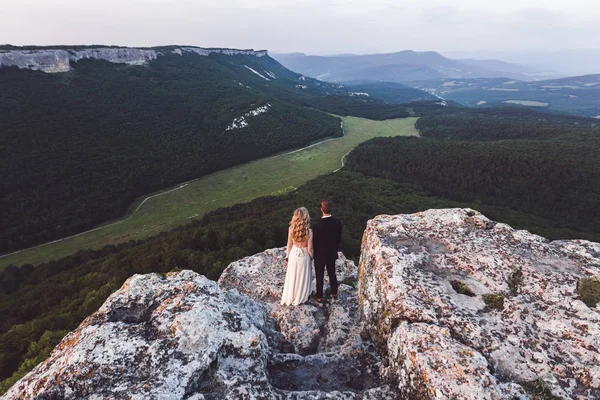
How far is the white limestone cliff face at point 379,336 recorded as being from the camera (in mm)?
5988

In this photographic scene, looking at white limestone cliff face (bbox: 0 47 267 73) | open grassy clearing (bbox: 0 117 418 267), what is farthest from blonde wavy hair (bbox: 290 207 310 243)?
white limestone cliff face (bbox: 0 47 267 73)

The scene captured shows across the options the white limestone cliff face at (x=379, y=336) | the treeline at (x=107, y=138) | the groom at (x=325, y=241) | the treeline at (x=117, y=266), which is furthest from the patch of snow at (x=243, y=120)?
the white limestone cliff face at (x=379, y=336)

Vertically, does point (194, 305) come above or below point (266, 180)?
above

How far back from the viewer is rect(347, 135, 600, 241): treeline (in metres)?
69.3

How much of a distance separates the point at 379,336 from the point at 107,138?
3913 inches

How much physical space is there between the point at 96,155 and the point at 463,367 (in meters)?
92.0

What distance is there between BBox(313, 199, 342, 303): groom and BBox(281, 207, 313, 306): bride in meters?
0.35

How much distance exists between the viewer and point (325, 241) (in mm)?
10344

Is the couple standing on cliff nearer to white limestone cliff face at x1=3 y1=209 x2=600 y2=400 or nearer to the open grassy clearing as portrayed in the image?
white limestone cliff face at x1=3 y1=209 x2=600 y2=400

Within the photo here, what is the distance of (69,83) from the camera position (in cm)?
10825

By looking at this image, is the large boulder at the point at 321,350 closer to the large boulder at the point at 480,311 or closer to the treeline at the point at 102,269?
the large boulder at the point at 480,311

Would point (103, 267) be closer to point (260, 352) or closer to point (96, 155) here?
point (260, 352)

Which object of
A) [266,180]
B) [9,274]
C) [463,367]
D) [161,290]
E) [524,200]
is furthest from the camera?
[266,180]

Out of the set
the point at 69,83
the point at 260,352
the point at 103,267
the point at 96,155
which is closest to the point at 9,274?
the point at 103,267
